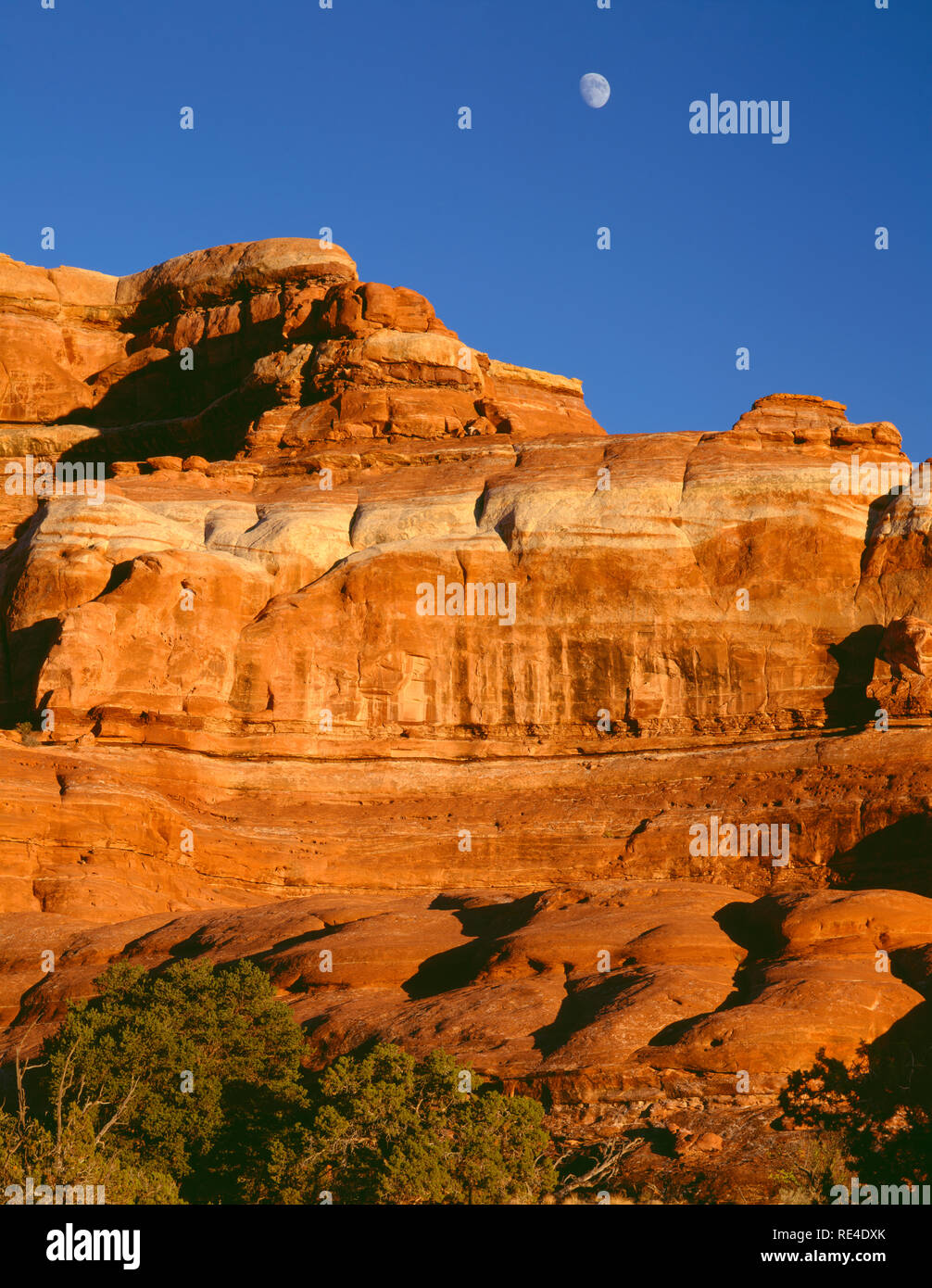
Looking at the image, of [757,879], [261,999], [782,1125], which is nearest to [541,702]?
[757,879]

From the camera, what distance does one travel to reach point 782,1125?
2650 cm

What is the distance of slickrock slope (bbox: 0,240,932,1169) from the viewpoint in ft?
115

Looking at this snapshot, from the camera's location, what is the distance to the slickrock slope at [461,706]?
35000 millimetres

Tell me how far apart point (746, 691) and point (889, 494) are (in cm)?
919

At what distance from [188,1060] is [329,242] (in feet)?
178

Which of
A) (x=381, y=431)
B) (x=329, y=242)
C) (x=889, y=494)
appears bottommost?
(x=889, y=494)

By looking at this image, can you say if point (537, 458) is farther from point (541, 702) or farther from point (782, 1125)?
point (782, 1125)

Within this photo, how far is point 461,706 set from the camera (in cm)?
5075

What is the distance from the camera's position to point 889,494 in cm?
5269

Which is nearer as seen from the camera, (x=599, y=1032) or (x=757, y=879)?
(x=599, y=1032)

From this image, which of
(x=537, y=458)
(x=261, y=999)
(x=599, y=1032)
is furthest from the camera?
(x=537, y=458)

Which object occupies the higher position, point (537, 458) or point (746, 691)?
point (537, 458)

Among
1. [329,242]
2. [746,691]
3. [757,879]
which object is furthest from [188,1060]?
[329,242]
